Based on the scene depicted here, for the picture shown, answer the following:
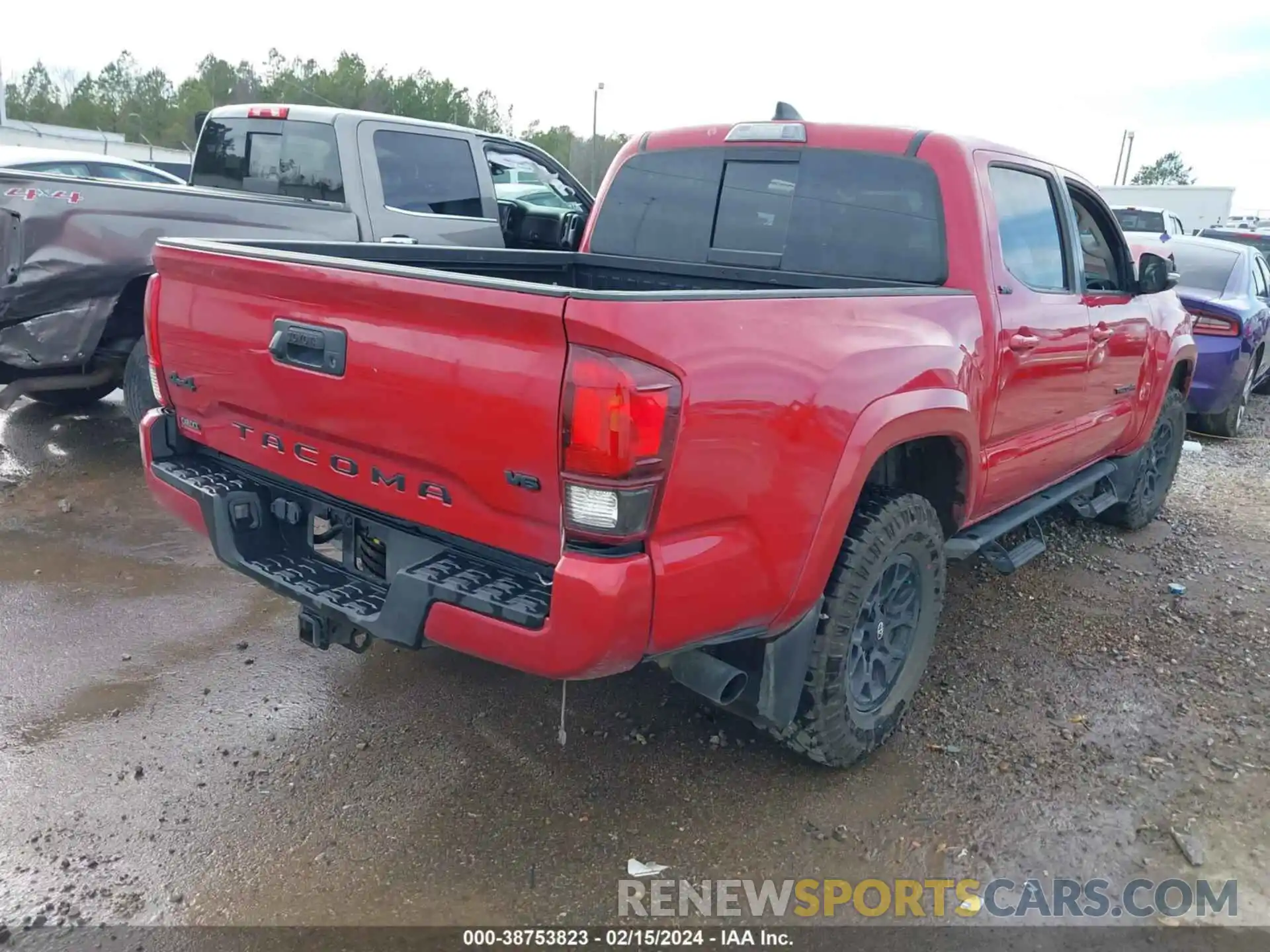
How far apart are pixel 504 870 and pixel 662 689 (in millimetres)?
1106

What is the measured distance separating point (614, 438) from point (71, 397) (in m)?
6.34

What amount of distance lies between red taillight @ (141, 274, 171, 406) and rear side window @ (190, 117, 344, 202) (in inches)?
131

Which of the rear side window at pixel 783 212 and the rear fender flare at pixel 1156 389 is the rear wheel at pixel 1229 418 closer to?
the rear fender flare at pixel 1156 389

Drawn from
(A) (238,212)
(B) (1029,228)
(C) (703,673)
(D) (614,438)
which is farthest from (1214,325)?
(D) (614,438)

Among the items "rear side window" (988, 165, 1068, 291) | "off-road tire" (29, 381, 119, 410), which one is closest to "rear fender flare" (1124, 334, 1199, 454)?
"rear side window" (988, 165, 1068, 291)

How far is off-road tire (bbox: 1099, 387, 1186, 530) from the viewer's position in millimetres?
5609

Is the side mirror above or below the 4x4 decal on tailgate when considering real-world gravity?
below

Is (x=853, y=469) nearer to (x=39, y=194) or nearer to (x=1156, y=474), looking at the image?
(x=1156, y=474)

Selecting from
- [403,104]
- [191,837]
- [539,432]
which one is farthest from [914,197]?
[403,104]

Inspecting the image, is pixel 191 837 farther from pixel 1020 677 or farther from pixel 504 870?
pixel 1020 677

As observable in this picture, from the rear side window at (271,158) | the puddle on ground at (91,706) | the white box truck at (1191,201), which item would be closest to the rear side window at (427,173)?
the rear side window at (271,158)

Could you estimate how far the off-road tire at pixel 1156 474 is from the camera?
5.61 meters

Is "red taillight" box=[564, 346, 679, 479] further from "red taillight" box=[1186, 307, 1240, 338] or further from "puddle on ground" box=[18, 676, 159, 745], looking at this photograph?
"red taillight" box=[1186, 307, 1240, 338]

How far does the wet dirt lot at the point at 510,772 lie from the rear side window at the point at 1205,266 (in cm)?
454
